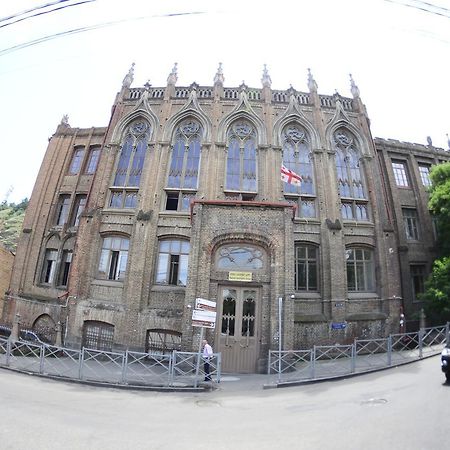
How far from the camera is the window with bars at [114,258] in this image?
1567 centimetres

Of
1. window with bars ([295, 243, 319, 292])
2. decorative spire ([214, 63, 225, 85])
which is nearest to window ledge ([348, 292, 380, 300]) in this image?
window with bars ([295, 243, 319, 292])

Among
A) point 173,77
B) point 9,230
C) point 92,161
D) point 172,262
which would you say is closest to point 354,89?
point 173,77

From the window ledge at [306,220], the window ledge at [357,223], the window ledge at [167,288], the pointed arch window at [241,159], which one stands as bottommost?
the window ledge at [167,288]

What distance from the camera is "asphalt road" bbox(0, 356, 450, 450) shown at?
15.9ft

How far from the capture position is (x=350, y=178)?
18.1 meters

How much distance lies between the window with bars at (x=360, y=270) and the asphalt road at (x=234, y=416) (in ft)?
22.6

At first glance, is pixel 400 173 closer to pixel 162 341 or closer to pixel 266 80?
pixel 266 80

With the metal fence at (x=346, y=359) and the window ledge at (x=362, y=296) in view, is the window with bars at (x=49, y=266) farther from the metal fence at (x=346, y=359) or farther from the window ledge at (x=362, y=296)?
the window ledge at (x=362, y=296)

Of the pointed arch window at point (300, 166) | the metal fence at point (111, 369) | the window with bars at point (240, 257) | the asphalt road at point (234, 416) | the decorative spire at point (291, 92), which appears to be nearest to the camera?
the asphalt road at point (234, 416)

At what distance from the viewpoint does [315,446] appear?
4.70 m

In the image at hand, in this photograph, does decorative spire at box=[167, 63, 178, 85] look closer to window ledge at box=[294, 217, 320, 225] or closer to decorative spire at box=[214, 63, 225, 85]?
decorative spire at box=[214, 63, 225, 85]

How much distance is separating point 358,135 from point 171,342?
17.2 m

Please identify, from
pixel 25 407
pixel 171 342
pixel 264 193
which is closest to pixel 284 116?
pixel 264 193

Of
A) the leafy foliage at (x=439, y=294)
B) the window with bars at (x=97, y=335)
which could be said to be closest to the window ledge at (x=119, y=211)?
the window with bars at (x=97, y=335)
